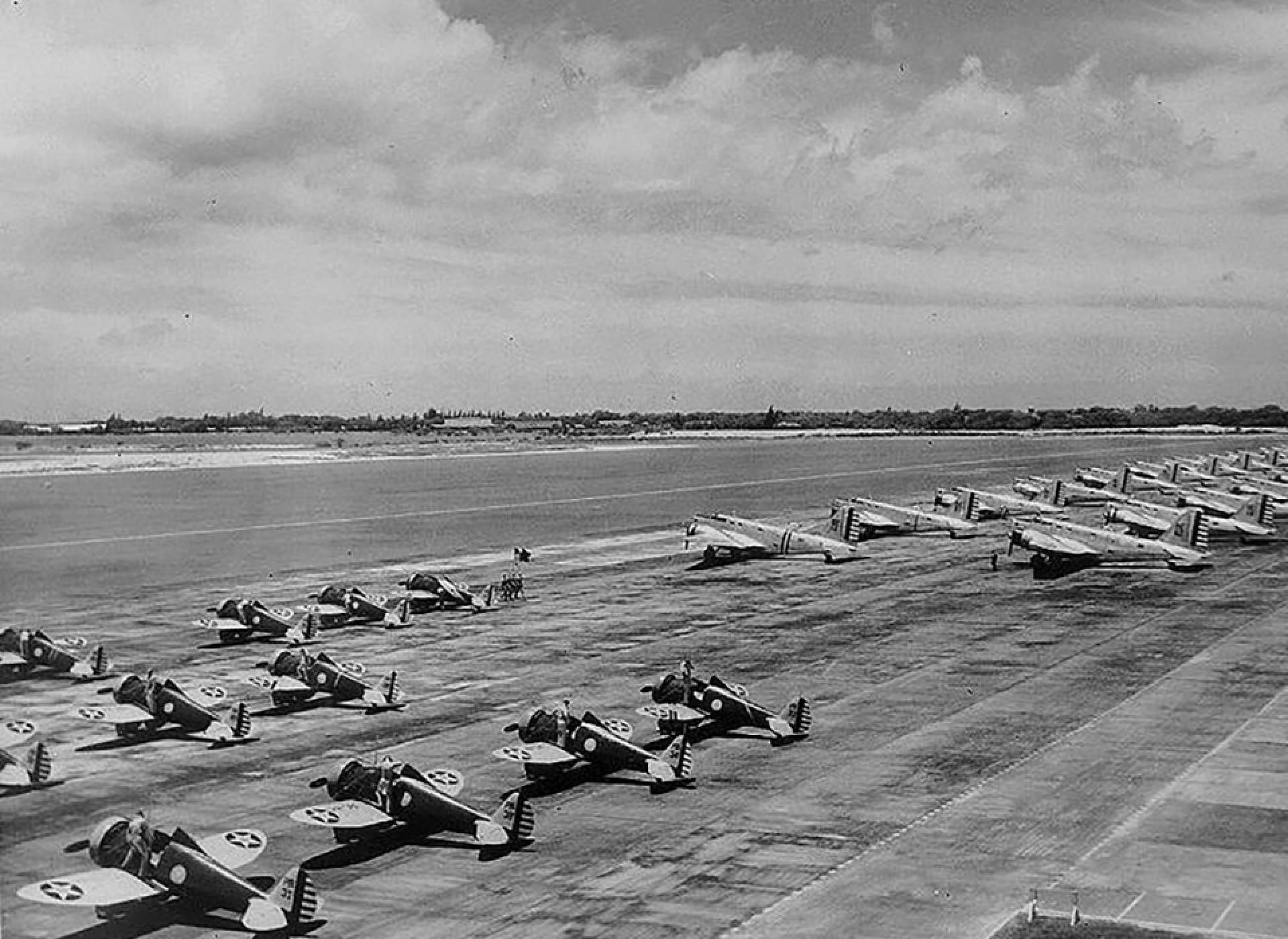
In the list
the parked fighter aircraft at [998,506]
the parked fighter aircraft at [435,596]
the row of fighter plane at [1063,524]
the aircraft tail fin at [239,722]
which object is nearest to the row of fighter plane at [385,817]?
the aircraft tail fin at [239,722]

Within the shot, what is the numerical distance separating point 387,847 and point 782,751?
569 inches

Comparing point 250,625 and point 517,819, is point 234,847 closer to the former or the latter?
point 517,819

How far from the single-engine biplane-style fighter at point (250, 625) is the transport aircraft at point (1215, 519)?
66384 mm

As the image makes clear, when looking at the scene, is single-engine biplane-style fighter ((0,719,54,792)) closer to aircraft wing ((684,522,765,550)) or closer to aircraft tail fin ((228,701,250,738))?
aircraft tail fin ((228,701,250,738))

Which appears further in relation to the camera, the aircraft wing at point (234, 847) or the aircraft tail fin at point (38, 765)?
the aircraft tail fin at point (38, 765)

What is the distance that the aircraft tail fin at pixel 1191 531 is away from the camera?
294 ft

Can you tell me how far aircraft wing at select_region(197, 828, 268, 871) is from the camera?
1177 inches

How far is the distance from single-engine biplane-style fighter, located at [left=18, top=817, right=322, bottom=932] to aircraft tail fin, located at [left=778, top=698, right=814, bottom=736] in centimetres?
1969

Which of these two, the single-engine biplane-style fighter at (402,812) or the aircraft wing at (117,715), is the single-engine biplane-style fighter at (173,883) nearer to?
the single-engine biplane-style fighter at (402,812)

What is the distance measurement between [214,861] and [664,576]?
60566 mm

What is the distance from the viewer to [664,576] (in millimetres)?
88812

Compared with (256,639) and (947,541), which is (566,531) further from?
(256,639)

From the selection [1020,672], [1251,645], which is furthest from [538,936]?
[1251,645]

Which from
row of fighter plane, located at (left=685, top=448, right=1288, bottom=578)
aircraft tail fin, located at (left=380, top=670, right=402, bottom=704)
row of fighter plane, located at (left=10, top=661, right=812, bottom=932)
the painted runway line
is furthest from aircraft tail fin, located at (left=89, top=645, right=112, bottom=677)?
the painted runway line
